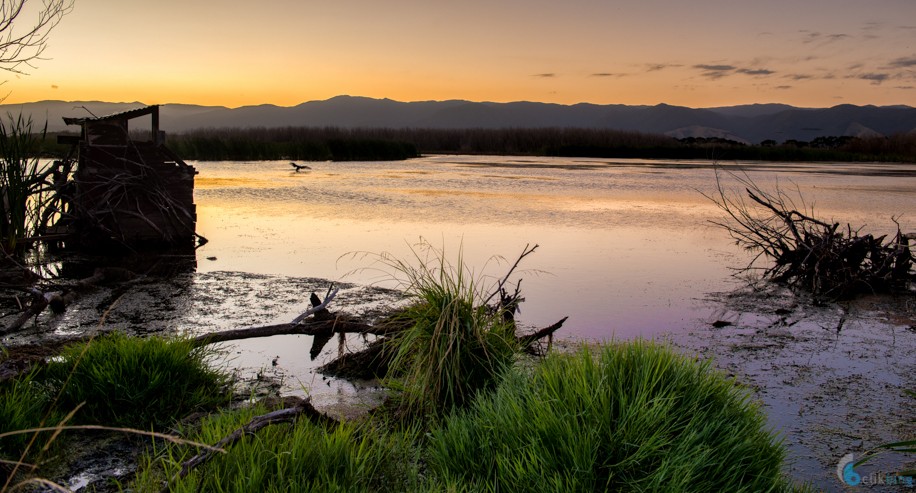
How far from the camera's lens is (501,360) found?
3.99 m

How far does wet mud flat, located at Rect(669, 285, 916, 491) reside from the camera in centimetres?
360

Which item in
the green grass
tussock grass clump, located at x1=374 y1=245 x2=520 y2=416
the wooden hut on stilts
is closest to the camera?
the green grass

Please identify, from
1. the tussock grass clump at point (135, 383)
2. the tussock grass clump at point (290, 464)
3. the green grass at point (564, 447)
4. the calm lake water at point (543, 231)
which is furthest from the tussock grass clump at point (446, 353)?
the tussock grass clump at point (135, 383)

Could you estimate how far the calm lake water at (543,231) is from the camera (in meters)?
6.99

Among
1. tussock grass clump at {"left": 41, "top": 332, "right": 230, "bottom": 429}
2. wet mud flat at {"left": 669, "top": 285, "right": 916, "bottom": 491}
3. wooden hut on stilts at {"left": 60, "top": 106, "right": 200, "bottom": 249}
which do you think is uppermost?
wooden hut on stilts at {"left": 60, "top": 106, "right": 200, "bottom": 249}

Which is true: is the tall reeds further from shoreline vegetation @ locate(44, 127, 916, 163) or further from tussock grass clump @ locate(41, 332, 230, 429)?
shoreline vegetation @ locate(44, 127, 916, 163)

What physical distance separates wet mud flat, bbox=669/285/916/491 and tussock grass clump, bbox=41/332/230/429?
281cm

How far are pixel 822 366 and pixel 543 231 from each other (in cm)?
647

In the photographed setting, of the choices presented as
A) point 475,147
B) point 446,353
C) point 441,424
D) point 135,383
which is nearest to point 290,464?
point 441,424

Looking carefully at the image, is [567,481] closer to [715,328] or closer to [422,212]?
[715,328]

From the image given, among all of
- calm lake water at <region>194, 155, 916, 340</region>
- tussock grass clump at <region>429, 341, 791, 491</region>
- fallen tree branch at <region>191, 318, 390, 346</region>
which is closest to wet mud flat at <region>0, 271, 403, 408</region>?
fallen tree branch at <region>191, 318, 390, 346</region>

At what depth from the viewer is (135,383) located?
145 inches

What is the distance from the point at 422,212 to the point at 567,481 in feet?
35.0

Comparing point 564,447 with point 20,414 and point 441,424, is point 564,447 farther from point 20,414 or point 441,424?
point 20,414
